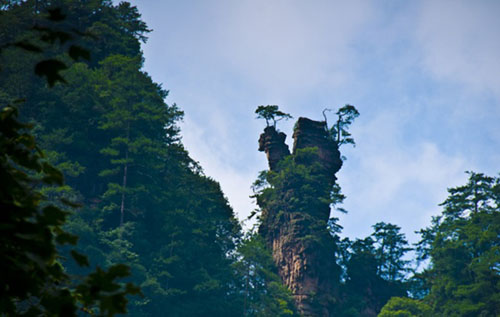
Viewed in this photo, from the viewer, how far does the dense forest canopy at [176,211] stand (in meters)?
28.5

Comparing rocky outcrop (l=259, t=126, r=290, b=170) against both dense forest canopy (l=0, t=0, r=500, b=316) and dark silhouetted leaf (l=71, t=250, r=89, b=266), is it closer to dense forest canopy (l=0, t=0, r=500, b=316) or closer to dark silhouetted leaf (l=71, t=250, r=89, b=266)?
dense forest canopy (l=0, t=0, r=500, b=316)

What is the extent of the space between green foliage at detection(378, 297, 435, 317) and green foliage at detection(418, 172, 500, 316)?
64 cm

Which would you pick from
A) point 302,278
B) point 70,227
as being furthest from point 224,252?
point 70,227

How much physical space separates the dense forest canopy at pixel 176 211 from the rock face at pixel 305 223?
149 mm

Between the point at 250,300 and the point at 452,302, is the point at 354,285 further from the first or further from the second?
the point at 250,300

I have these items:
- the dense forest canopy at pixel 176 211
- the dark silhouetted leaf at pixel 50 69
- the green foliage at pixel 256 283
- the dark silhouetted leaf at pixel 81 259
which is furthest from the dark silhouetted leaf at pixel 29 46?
the green foliage at pixel 256 283

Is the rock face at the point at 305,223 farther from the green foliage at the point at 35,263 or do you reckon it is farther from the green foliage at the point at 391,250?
the green foliage at the point at 35,263

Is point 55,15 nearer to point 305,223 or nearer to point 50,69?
point 50,69

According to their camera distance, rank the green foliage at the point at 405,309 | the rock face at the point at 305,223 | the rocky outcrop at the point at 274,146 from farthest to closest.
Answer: the rocky outcrop at the point at 274,146 → the rock face at the point at 305,223 → the green foliage at the point at 405,309

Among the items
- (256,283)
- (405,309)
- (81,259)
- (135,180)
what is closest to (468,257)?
(405,309)

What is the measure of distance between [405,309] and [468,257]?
5.25 meters

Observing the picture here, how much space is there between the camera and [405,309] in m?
35.9

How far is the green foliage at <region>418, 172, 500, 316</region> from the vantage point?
3416 centimetres

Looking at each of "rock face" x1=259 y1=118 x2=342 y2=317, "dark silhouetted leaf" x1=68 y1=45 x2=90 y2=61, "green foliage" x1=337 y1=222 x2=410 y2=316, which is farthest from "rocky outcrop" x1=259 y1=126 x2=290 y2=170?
"dark silhouetted leaf" x1=68 y1=45 x2=90 y2=61
